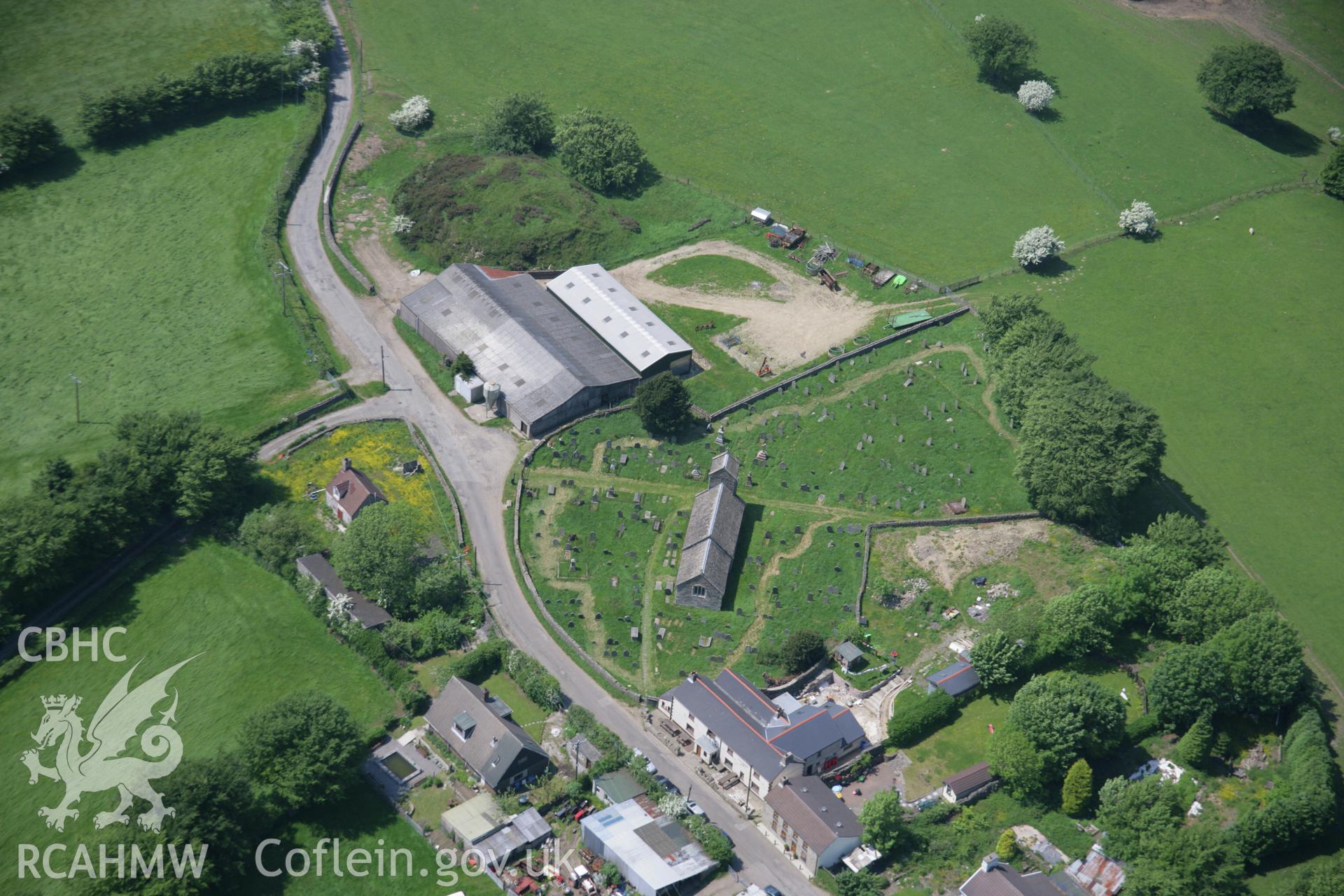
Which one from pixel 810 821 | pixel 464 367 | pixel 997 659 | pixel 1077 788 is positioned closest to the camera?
pixel 810 821

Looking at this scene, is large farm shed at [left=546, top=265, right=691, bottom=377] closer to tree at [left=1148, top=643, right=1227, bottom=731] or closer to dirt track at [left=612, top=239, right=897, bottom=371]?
dirt track at [left=612, top=239, right=897, bottom=371]

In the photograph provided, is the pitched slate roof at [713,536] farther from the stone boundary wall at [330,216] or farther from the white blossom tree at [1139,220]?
the white blossom tree at [1139,220]

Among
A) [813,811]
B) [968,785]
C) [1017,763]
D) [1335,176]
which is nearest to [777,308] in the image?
[968,785]

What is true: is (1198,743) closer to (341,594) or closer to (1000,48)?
(341,594)

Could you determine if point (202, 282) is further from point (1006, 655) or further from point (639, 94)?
point (1006, 655)

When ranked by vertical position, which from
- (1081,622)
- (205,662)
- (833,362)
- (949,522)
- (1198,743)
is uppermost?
(833,362)

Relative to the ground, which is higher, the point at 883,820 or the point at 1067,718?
the point at 1067,718

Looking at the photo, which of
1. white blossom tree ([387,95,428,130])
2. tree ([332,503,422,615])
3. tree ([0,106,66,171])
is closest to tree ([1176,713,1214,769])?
tree ([332,503,422,615])
